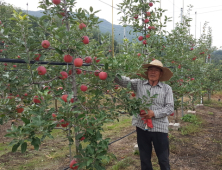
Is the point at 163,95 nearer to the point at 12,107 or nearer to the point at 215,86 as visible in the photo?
the point at 12,107

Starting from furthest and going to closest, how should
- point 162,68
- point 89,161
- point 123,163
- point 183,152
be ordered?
1. point 183,152
2. point 123,163
3. point 162,68
4. point 89,161

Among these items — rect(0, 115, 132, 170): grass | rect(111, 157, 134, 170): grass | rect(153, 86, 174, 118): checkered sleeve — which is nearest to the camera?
rect(153, 86, 174, 118): checkered sleeve

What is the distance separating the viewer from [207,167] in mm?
3150

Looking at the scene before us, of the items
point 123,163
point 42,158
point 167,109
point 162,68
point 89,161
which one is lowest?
point 42,158

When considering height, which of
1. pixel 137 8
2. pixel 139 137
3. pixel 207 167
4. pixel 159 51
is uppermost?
pixel 137 8

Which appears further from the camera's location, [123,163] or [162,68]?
[123,163]

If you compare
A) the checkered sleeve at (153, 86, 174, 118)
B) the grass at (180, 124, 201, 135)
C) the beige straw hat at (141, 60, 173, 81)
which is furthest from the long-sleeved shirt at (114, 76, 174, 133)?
the grass at (180, 124, 201, 135)

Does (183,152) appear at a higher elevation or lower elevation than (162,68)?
lower

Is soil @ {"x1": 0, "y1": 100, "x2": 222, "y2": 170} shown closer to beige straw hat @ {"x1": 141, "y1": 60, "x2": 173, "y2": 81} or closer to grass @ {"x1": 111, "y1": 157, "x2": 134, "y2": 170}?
grass @ {"x1": 111, "y1": 157, "x2": 134, "y2": 170}

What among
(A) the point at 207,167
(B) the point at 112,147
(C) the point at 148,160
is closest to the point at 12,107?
(C) the point at 148,160

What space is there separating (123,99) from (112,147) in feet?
7.66

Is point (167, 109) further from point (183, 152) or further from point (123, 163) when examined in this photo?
point (183, 152)

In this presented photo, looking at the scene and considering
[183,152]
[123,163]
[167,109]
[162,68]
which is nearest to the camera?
[167,109]

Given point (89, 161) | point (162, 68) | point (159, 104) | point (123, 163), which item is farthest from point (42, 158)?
point (162, 68)
